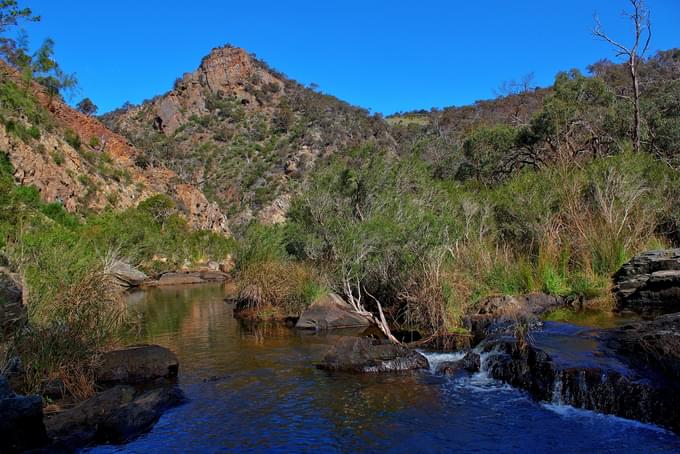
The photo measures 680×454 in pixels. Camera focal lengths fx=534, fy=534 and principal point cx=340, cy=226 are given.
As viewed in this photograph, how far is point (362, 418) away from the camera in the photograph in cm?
980

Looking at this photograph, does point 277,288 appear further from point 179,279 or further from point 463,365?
point 179,279

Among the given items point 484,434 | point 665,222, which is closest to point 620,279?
point 665,222

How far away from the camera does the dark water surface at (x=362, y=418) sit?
335 inches

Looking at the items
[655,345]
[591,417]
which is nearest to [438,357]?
[591,417]

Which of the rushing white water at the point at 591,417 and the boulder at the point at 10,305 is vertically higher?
the boulder at the point at 10,305

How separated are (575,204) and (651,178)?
4.24 meters

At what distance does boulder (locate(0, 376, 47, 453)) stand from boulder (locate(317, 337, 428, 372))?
681 centimetres

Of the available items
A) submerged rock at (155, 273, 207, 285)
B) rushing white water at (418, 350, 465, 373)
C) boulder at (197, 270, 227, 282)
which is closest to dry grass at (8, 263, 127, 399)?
rushing white water at (418, 350, 465, 373)

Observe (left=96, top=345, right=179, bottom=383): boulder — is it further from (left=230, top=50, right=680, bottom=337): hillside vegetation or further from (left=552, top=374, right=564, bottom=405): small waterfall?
(left=552, top=374, right=564, bottom=405): small waterfall

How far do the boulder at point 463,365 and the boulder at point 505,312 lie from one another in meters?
1.36

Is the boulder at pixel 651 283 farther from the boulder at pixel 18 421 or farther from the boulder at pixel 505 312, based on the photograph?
the boulder at pixel 18 421

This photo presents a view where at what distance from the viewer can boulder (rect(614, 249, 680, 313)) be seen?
1525cm

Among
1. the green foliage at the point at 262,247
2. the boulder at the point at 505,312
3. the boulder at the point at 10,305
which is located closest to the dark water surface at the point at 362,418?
the boulder at the point at 505,312

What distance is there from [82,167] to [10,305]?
1893 inches
